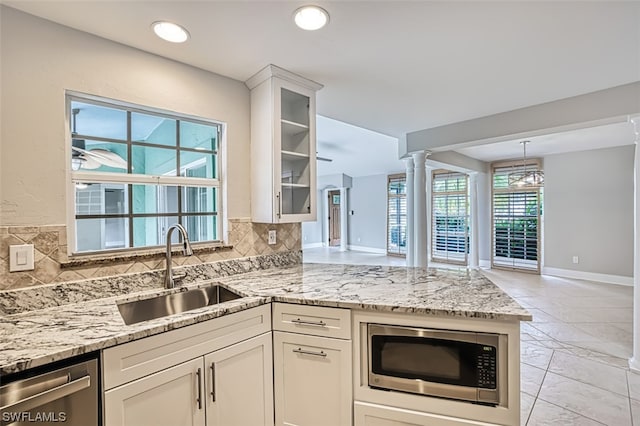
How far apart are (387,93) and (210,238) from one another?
75.9 inches

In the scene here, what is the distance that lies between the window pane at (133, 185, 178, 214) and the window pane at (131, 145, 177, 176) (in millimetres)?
102

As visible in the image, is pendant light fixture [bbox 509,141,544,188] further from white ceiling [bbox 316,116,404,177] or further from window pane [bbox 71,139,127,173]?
window pane [bbox 71,139,127,173]

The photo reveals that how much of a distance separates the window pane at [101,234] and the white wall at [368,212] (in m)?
7.88

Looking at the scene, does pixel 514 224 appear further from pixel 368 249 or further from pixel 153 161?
pixel 153 161

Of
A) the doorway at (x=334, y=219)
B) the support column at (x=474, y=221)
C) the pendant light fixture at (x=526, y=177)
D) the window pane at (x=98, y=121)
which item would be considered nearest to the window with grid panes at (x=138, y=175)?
the window pane at (x=98, y=121)

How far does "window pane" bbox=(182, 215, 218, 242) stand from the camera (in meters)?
2.23

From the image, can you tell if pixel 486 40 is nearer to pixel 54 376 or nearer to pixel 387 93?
pixel 387 93

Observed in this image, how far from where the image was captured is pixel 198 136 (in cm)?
229

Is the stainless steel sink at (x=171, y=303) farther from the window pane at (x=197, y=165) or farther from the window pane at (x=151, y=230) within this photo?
the window pane at (x=197, y=165)

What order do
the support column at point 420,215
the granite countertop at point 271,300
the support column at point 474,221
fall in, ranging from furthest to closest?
the support column at point 474,221 → the support column at point 420,215 → the granite countertop at point 271,300

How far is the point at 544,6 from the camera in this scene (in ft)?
5.17

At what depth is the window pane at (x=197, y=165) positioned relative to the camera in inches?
86.8


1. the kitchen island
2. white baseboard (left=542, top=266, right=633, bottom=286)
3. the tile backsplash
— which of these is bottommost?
white baseboard (left=542, top=266, right=633, bottom=286)

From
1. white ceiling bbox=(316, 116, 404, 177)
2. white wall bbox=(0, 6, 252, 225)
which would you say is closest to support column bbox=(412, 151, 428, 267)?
white ceiling bbox=(316, 116, 404, 177)
